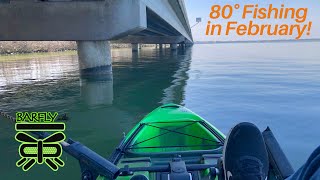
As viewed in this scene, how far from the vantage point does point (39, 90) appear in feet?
56.6

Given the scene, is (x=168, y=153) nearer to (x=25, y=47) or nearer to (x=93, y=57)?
(x=93, y=57)

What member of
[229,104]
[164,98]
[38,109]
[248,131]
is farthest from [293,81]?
[248,131]

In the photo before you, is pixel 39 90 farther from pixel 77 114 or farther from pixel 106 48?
pixel 77 114

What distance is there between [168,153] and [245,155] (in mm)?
2670

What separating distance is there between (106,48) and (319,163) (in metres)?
19.5

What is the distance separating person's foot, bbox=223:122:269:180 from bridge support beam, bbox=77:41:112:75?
57.0 feet

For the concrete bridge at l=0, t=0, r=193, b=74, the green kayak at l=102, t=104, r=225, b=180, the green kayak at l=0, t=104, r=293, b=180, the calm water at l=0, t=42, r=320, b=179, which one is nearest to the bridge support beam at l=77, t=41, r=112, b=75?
the calm water at l=0, t=42, r=320, b=179

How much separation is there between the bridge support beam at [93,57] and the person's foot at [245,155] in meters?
17.4

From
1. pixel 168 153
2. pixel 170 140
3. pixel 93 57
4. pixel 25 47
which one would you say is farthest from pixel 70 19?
pixel 25 47

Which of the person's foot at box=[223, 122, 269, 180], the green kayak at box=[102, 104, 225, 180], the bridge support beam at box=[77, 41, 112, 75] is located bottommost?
the green kayak at box=[102, 104, 225, 180]

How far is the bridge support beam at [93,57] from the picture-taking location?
19.2 meters

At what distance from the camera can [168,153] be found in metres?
5.60

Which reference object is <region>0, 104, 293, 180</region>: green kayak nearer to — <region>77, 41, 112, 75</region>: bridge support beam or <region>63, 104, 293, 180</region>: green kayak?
<region>63, 104, 293, 180</region>: green kayak

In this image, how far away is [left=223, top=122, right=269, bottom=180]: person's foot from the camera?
9.84 feet
